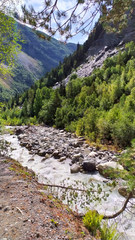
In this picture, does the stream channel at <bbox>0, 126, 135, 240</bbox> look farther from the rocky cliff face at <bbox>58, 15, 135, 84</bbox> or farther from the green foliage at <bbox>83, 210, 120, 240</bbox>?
the rocky cliff face at <bbox>58, 15, 135, 84</bbox>

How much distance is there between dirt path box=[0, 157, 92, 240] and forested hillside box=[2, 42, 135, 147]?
11217 mm

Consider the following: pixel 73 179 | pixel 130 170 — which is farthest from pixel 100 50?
pixel 130 170

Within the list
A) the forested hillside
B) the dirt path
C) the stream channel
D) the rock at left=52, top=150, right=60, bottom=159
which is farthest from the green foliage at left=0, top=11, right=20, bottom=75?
the forested hillside

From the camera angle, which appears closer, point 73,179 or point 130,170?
point 130,170

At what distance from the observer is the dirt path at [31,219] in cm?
321

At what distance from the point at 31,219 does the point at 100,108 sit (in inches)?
977

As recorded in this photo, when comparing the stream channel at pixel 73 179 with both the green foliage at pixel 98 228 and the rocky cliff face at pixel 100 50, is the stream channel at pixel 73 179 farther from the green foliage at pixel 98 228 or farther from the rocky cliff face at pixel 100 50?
the rocky cliff face at pixel 100 50

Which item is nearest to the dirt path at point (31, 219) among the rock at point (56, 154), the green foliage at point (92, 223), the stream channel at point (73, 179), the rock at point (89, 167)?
the green foliage at point (92, 223)

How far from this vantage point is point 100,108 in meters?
27.2

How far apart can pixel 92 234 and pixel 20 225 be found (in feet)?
5.87

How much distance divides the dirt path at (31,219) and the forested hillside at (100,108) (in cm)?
1122

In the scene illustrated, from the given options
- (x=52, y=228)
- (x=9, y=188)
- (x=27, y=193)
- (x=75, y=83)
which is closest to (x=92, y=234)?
(x=52, y=228)

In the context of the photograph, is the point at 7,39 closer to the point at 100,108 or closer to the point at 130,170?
the point at 130,170

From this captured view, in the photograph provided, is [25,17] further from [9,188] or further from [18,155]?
[18,155]
